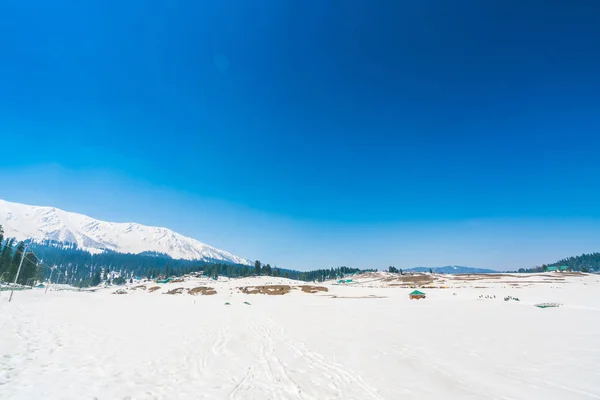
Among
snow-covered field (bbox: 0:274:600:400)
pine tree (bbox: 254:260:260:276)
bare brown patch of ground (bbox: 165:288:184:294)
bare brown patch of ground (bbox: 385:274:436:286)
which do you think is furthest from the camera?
pine tree (bbox: 254:260:260:276)

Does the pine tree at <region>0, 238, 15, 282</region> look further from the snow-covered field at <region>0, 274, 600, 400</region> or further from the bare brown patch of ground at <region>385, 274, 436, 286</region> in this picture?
the bare brown patch of ground at <region>385, 274, 436, 286</region>

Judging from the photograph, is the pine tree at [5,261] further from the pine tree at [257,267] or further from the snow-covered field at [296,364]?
the pine tree at [257,267]

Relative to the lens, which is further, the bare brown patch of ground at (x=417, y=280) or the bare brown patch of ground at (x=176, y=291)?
the bare brown patch of ground at (x=417, y=280)

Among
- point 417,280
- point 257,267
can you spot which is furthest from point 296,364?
point 257,267

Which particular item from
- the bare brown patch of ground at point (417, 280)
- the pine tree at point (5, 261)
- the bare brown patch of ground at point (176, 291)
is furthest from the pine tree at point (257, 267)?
the pine tree at point (5, 261)

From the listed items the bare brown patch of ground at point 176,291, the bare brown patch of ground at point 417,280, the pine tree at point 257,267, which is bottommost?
the bare brown patch of ground at point 176,291

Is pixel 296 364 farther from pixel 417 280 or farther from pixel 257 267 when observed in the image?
pixel 257 267

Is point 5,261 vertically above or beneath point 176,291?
above

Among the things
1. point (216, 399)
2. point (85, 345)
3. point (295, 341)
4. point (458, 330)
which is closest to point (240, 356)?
point (295, 341)

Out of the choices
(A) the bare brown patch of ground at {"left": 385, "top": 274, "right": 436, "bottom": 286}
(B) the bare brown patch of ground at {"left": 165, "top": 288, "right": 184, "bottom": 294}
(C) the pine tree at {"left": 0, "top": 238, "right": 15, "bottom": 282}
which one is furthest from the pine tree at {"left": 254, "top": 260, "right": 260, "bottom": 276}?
(C) the pine tree at {"left": 0, "top": 238, "right": 15, "bottom": 282}

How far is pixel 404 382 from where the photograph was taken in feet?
33.4

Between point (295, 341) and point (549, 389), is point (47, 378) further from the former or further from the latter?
point (549, 389)

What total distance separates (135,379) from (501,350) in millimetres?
17598

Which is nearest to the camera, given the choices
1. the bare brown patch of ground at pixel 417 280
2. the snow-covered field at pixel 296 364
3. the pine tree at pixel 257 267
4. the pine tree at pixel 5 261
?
the snow-covered field at pixel 296 364
